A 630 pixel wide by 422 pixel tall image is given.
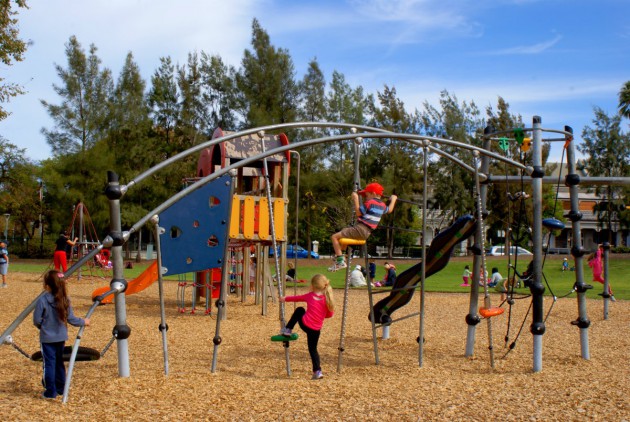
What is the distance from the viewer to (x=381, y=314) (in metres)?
10.5

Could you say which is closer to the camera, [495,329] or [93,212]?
[495,329]

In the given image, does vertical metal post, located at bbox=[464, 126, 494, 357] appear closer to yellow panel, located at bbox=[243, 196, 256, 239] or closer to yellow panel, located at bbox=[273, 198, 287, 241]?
yellow panel, located at bbox=[243, 196, 256, 239]

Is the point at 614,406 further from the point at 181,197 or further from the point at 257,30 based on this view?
the point at 257,30

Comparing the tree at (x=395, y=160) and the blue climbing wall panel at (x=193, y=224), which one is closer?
the blue climbing wall panel at (x=193, y=224)

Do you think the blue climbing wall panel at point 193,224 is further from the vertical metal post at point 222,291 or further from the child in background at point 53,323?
the child in background at point 53,323

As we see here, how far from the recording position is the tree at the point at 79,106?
4425cm

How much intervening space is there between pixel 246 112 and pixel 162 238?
124 ft

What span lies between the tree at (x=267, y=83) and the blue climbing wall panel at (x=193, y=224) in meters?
36.7

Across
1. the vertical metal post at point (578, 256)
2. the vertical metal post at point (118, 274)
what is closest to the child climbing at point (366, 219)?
the vertical metal post at point (118, 274)

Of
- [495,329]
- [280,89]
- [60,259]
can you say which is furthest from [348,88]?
[495,329]

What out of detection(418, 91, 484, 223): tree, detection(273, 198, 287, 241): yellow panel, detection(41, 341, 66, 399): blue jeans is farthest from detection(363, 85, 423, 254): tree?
detection(41, 341, 66, 399): blue jeans

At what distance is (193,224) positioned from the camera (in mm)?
8492

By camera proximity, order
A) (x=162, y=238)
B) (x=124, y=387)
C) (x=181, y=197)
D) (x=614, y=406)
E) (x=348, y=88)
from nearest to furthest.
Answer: (x=614, y=406), (x=124, y=387), (x=181, y=197), (x=162, y=238), (x=348, y=88)

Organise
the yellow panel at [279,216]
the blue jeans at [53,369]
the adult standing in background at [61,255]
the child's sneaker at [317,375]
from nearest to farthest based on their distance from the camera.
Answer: the blue jeans at [53,369] → the child's sneaker at [317,375] → the yellow panel at [279,216] → the adult standing in background at [61,255]
